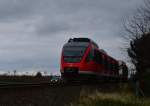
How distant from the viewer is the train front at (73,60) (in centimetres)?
3981

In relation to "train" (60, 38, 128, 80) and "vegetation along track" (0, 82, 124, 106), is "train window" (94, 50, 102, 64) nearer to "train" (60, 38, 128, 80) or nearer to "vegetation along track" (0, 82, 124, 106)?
"train" (60, 38, 128, 80)

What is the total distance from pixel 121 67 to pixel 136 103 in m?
41.7

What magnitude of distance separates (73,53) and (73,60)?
572 millimetres

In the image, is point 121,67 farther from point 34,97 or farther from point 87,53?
point 34,97

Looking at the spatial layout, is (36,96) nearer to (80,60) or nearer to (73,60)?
(73,60)

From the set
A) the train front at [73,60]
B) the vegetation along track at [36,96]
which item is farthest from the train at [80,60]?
the vegetation along track at [36,96]

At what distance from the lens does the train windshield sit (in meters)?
40.3

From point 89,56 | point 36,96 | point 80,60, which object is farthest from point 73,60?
point 36,96

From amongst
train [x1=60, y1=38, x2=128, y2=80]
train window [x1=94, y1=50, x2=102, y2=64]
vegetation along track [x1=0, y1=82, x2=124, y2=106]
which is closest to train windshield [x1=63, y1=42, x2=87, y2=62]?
train [x1=60, y1=38, x2=128, y2=80]

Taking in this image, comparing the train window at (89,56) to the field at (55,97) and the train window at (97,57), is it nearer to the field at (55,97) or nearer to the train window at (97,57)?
the train window at (97,57)

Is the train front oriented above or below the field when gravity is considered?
above

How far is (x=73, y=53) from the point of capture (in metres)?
40.5

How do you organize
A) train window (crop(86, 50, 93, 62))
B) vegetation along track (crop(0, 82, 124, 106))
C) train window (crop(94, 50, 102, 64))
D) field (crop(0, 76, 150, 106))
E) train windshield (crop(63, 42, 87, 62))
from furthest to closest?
train window (crop(94, 50, 102, 64)), train window (crop(86, 50, 93, 62)), train windshield (crop(63, 42, 87, 62)), field (crop(0, 76, 150, 106)), vegetation along track (crop(0, 82, 124, 106))

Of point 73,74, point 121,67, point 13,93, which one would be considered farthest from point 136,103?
point 121,67
